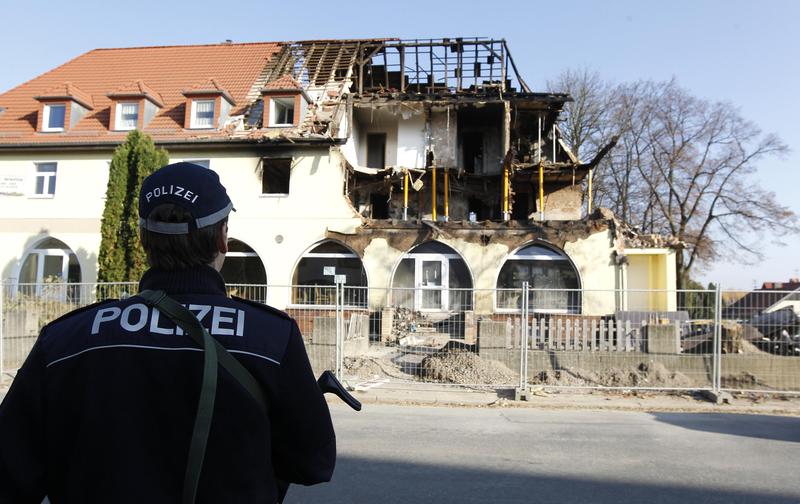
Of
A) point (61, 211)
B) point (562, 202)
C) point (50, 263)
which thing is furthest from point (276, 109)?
point (562, 202)

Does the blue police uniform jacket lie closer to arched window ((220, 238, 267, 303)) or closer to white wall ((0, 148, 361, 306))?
white wall ((0, 148, 361, 306))

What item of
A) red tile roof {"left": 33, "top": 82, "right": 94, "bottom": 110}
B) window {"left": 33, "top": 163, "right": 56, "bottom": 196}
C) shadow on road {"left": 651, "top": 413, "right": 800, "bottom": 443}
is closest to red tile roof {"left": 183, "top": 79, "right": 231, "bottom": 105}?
red tile roof {"left": 33, "top": 82, "right": 94, "bottom": 110}

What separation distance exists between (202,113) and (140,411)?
80.6 ft

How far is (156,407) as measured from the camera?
5.03 feet

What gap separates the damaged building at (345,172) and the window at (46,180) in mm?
64

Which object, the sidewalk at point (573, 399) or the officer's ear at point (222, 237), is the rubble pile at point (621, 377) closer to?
the sidewalk at point (573, 399)

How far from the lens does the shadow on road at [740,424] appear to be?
7934mm

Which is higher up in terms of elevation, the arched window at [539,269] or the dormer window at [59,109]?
the dormer window at [59,109]

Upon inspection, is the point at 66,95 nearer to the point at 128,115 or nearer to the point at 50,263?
the point at 128,115

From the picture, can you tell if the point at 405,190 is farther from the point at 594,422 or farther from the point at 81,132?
the point at 594,422

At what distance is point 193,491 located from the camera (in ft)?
4.86

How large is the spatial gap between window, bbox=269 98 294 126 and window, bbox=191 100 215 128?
255cm

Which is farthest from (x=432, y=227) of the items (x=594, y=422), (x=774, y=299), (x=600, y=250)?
(x=594, y=422)

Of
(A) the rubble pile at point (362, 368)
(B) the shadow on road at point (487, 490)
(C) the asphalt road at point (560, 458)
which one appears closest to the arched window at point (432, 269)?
(A) the rubble pile at point (362, 368)
